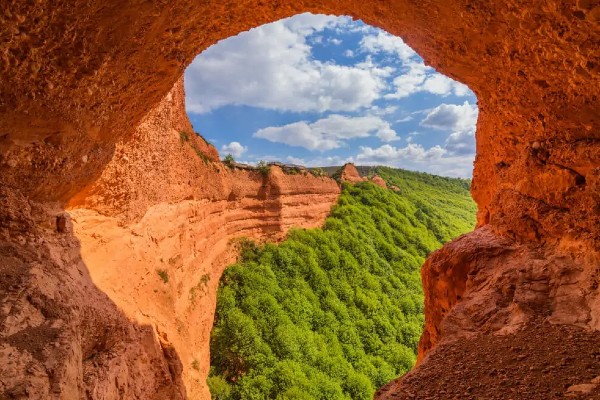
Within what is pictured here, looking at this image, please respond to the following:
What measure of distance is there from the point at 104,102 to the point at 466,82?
16.4 ft

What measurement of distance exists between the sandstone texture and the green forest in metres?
4.34

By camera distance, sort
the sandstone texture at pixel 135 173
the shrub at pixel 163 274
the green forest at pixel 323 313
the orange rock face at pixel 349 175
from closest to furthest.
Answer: the sandstone texture at pixel 135 173, the shrub at pixel 163 274, the green forest at pixel 323 313, the orange rock face at pixel 349 175

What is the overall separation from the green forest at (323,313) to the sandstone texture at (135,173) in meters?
4.34

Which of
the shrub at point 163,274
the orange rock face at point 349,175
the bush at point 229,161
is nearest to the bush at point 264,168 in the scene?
the bush at point 229,161

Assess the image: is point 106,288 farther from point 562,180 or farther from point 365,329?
point 365,329

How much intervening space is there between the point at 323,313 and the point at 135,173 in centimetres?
971

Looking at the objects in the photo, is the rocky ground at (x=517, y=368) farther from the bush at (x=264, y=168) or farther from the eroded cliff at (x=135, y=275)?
the bush at (x=264, y=168)

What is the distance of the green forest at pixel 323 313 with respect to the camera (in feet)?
34.3

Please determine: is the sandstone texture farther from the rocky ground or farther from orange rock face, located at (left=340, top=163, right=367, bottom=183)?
orange rock face, located at (left=340, top=163, right=367, bottom=183)

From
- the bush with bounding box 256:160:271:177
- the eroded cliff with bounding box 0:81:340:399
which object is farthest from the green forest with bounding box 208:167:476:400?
the bush with bounding box 256:160:271:177

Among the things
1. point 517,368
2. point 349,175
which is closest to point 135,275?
point 517,368

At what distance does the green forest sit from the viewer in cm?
1045

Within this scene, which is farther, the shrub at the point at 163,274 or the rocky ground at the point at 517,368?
the shrub at the point at 163,274

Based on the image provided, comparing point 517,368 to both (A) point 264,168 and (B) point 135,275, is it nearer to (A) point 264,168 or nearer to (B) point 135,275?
(B) point 135,275
